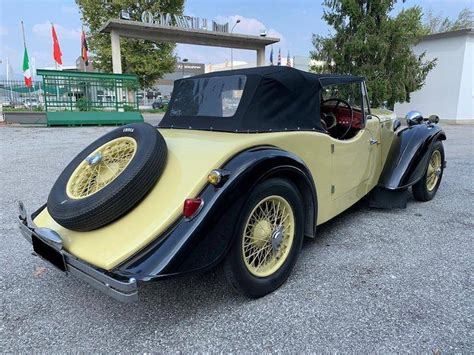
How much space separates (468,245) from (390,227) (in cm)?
72

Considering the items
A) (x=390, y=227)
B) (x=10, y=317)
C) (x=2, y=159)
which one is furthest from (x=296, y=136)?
(x=2, y=159)

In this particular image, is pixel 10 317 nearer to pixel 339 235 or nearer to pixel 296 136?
pixel 296 136

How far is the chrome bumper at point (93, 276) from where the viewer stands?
6.03ft

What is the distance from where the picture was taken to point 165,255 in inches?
76.5

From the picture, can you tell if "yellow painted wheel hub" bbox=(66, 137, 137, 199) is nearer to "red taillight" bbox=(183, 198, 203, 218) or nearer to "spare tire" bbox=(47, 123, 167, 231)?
"spare tire" bbox=(47, 123, 167, 231)

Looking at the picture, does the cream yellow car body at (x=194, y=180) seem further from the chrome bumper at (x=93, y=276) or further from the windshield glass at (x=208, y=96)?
the windshield glass at (x=208, y=96)

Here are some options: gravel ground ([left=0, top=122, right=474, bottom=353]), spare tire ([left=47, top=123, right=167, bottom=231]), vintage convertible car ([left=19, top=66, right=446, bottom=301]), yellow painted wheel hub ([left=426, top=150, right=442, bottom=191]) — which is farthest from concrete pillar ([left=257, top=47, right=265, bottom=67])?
spare tire ([left=47, top=123, right=167, bottom=231])

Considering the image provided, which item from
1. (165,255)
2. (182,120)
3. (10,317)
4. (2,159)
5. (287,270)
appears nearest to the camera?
(165,255)

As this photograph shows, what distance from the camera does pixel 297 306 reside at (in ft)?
7.84

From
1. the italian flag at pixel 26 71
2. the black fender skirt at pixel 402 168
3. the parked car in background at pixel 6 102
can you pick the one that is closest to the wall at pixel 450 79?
the black fender skirt at pixel 402 168

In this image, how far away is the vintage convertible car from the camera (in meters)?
2.03

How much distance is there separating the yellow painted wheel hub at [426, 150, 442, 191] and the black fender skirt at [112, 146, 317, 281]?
3.23 metres

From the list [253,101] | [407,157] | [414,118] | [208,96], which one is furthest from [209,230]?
[414,118]

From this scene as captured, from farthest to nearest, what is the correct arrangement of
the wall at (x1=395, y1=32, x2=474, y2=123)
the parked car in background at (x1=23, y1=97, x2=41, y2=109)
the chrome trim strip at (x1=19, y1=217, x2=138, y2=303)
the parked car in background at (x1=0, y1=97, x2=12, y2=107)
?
the parked car in background at (x1=0, y1=97, x2=12, y2=107) → the parked car in background at (x1=23, y1=97, x2=41, y2=109) → the wall at (x1=395, y1=32, x2=474, y2=123) → the chrome trim strip at (x1=19, y1=217, x2=138, y2=303)
